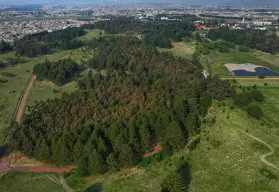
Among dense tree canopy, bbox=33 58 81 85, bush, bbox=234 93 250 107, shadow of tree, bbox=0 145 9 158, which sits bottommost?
shadow of tree, bbox=0 145 9 158

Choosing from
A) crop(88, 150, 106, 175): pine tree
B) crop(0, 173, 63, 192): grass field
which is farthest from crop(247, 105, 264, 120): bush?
crop(0, 173, 63, 192): grass field

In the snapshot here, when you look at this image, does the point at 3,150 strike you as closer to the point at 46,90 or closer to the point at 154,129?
the point at 154,129

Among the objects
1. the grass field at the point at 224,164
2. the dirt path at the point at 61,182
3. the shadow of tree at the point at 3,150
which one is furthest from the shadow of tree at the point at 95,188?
the shadow of tree at the point at 3,150

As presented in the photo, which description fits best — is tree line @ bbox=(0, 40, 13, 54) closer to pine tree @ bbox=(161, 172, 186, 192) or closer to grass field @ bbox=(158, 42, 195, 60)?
grass field @ bbox=(158, 42, 195, 60)

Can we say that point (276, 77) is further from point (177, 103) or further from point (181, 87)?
point (177, 103)

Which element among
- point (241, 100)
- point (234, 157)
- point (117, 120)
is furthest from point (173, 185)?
point (241, 100)
